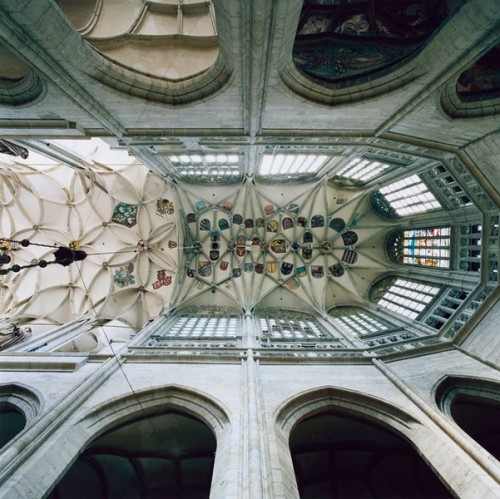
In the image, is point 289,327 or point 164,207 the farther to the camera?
point 164,207

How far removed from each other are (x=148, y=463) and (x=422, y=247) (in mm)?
13984

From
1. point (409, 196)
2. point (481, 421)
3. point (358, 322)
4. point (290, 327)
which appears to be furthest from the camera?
point (358, 322)

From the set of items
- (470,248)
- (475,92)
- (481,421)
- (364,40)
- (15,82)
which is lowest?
(481,421)

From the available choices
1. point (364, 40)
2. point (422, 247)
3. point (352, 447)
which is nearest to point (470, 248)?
point (422, 247)

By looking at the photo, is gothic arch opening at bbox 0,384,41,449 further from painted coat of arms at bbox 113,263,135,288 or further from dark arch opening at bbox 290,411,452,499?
painted coat of arms at bbox 113,263,135,288

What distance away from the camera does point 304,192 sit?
16703 millimetres

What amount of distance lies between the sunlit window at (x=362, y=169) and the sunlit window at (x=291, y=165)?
1227mm

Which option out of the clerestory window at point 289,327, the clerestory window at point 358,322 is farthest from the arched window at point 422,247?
the clerestory window at point 289,327

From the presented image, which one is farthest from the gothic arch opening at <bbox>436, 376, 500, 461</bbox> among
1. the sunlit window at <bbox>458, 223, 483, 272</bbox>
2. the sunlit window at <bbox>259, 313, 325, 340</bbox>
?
the sunlit window at <bbox>259, 313, 325, 340</bbox>

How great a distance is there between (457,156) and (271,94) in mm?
6069

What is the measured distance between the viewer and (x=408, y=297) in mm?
13852

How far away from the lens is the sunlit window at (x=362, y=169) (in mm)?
12828

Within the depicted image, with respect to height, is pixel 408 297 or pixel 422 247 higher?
pixel 422 247

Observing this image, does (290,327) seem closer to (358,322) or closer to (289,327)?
(289,327)
